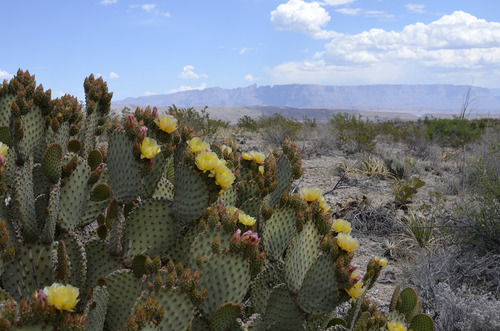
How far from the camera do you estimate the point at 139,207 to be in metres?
1.90

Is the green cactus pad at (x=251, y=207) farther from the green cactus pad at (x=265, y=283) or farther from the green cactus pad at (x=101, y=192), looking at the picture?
the green cactus pad at (x=101, y=192)

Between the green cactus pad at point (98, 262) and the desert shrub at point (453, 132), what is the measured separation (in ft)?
48.2

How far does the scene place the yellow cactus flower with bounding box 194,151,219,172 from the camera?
1.76 m

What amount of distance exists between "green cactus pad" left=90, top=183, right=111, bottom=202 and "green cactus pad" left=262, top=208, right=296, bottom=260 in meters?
0.80

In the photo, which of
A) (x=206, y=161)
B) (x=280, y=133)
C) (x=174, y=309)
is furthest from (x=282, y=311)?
(x=280, y=133)

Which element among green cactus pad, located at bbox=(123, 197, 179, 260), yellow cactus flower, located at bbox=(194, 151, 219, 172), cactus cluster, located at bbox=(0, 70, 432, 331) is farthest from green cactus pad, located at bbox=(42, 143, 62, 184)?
yellow cactus flower, located at bbox=(194, 151, 219, 172)

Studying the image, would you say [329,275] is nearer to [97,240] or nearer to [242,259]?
[242,259]

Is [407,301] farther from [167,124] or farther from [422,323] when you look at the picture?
[167,124]

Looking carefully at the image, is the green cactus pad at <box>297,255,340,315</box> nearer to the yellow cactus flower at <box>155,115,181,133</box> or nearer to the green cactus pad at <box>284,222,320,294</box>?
the green cactus pad at <box>284,222,320,294</box>

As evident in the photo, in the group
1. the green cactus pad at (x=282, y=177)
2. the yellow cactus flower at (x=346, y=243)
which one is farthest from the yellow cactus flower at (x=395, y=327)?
the green cactus pad at (x=282, y=177)

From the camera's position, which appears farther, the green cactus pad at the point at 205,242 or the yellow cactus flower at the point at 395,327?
the yellow cactus flower at the point at 395,327

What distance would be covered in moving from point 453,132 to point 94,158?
16015mm

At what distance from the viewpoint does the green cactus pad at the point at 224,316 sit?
1620mm

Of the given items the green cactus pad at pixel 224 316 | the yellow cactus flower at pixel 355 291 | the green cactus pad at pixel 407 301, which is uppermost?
the green cactus pad at pixel 224 316
